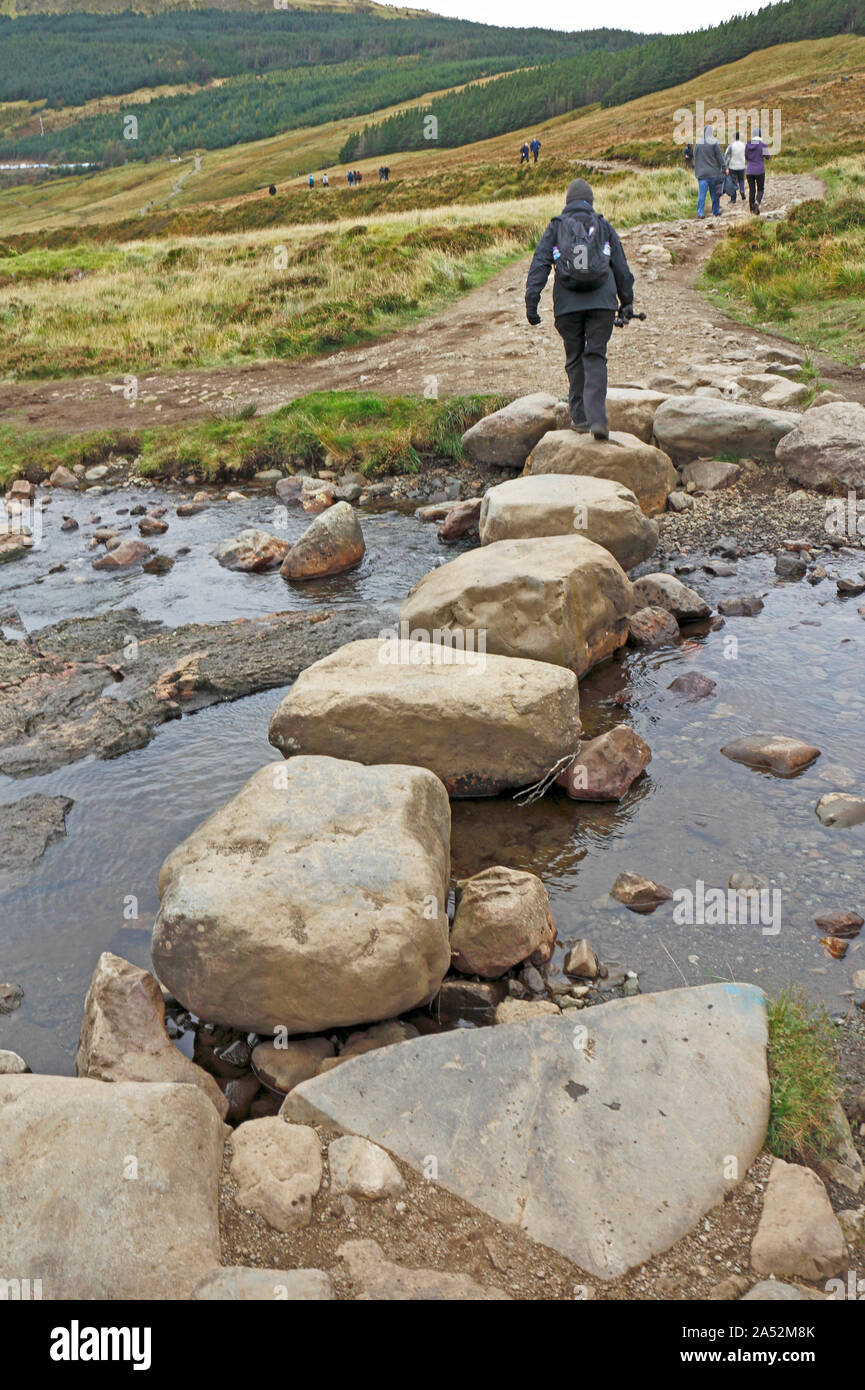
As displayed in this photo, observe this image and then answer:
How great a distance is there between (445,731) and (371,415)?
9.56 m

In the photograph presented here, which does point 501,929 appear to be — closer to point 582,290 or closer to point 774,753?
point 774,753

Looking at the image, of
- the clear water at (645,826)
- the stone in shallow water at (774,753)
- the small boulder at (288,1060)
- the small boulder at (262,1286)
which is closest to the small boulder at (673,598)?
the clear water at (645,826)

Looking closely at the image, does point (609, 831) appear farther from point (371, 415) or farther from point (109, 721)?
point (371, 415)

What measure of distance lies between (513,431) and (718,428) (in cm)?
257

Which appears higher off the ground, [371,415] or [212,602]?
[371,415]

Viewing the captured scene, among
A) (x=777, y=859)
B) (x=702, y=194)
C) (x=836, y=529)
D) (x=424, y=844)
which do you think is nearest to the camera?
(x=424, y=844)

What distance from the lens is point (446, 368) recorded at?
16.7m

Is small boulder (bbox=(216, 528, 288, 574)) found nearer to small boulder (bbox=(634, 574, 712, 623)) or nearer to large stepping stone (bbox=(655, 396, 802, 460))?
small boulder (bbox=(634, 574, 712, 623))

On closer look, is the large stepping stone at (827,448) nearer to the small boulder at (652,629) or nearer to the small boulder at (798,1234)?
the small boulder at (652,629)

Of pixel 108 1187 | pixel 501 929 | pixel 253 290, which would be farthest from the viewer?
pixel 253 290

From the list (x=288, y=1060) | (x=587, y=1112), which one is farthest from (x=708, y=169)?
(x=587, y=1112)

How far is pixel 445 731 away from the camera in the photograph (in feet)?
21.6

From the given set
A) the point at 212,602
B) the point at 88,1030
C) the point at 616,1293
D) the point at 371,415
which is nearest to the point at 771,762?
the point at 616,1293

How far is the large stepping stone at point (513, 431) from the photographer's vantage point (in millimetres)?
12555
